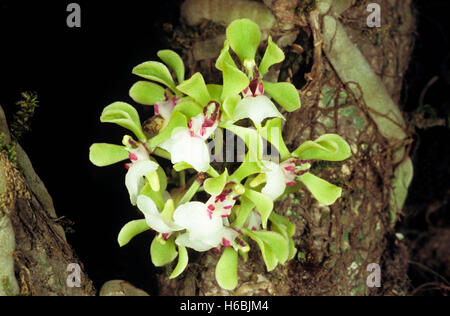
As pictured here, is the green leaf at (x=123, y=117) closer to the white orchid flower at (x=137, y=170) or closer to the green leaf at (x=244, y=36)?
the white orchid flower at (x=137, y=170)

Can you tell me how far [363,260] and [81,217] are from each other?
0.81 metres

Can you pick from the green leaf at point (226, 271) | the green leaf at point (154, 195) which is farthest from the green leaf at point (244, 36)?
the green leaf at point (226, 271)

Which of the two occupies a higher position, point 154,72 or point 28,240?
point 154,72

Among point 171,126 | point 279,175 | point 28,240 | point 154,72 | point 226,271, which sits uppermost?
point 154,72

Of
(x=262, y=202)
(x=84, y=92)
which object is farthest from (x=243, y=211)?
(x=84, y=92)

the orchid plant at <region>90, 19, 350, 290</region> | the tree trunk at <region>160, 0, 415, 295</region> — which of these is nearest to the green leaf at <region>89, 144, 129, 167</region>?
the orchid plant at <region>90, 19, 350, 290</region>

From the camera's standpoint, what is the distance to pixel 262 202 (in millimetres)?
959

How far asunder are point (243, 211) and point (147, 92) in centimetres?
36

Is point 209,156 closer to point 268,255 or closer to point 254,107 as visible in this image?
point 254,107

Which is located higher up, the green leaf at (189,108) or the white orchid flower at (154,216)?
the green leaf at (189,108)

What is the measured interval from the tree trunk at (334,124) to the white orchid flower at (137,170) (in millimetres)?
341

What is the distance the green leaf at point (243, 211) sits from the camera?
100 cm

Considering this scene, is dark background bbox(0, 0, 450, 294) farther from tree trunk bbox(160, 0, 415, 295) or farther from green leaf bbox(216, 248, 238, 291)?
green leaf bbox(216, 248, 238, 291)

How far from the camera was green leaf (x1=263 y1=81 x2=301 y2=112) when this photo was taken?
1033mm
